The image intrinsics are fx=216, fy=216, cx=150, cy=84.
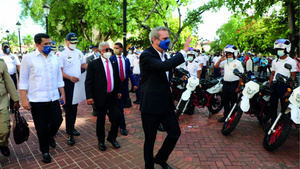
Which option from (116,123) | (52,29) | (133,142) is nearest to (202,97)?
(133,142)

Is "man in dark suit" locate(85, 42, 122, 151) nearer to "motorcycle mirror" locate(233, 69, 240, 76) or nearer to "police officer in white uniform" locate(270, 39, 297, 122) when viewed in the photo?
"motorcycle mirror" locate(233, 69, 240, 76)

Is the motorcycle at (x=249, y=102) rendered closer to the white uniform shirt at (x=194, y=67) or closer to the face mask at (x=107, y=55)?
the white uniform shirt at (x=194, y=67)

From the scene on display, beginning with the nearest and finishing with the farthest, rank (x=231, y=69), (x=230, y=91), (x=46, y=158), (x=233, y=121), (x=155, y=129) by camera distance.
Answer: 1. (x=155, y=129)
2. (x=46, y=158)
3. (x=233, y=121)
4. (x=231, y=69)
5. (x=230, y=91)

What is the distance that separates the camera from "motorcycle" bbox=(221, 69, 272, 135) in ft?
14.7

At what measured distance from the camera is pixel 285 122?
3.80 m

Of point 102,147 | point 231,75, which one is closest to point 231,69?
point 231,75

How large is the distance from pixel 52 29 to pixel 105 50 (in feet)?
67.3

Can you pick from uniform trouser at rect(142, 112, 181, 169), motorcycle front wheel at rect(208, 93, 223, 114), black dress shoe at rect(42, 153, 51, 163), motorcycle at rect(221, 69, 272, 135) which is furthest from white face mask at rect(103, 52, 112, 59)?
motorcycle front wheel at rect(208, 93, 223, 114)

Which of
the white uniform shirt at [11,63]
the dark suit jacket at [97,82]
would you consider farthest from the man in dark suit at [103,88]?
the white uniform shirt at [11,63]

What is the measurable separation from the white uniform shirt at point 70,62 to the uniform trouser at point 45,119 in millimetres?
987

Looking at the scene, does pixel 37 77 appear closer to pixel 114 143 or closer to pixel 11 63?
pixel 114 143

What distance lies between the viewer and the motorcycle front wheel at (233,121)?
454 centimetres

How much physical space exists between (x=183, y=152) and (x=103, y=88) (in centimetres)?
185

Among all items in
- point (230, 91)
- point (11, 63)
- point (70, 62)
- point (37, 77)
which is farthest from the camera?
point (11, 63)
